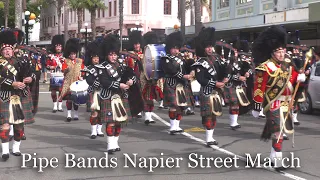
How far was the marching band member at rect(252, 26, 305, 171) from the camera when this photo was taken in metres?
6.95

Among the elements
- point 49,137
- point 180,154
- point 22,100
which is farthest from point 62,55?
point 180,154

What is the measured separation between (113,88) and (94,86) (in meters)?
0.49

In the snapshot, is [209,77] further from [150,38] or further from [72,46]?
[72,46]

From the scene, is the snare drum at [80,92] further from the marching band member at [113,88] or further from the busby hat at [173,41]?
the marching band member at [113,88]

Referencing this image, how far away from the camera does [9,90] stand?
26.0 feet

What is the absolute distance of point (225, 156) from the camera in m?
8.12

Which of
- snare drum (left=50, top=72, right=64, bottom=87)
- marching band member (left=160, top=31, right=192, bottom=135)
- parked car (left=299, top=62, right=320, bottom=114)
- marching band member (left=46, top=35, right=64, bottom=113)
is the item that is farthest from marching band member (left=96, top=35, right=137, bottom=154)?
parked car (left=299, top=62, right=320, bottom=114)

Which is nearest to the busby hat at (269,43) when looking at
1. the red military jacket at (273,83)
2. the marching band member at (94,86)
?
the red military jacket at (273,83)

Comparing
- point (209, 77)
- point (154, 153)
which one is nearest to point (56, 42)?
point (209, 77)

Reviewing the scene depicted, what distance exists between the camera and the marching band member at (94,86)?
27.9 feet

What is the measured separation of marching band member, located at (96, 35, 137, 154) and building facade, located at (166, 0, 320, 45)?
11305mm

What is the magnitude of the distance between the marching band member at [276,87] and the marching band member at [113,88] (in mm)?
2323

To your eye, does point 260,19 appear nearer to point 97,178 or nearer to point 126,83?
point 126,83

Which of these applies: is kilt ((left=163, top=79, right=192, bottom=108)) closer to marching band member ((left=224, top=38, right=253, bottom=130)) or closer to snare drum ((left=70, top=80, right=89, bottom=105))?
marching band member ((left=224, top=38, right=253, bottom=130))
